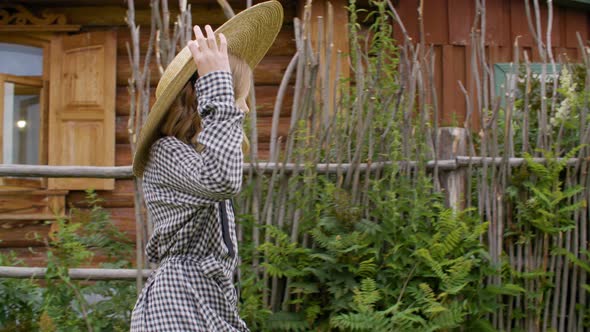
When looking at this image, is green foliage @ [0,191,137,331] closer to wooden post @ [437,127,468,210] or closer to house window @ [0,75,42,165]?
wooden post @ [437,127,468,210]

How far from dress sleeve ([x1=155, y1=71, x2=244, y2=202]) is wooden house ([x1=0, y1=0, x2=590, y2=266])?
452 centimetres

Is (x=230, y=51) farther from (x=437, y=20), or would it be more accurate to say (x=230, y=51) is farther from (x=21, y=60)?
(x=21, y=60)

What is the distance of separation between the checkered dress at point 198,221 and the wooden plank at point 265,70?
4.56 metres

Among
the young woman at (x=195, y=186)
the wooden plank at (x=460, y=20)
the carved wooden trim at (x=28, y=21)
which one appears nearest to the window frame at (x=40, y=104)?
the carved wooden trim at (x=28, y=21)

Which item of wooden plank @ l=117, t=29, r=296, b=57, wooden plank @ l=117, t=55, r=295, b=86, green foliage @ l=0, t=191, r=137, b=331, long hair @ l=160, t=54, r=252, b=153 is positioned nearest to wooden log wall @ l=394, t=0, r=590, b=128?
wooden plank @ l=117, t=29, r=296, b=57

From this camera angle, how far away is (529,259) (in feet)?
11.7

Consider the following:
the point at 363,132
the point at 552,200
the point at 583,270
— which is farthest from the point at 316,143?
the point at 583,270

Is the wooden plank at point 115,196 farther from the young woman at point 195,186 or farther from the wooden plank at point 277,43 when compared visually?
the young woman at point 195,186

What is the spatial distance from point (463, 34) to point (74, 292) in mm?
4490

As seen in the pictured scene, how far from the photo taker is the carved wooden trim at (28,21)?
6445 millimetres

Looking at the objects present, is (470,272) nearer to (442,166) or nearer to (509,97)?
(442,166)

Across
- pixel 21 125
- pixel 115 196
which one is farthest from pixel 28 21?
pixel 115 196

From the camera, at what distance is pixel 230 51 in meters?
2.12

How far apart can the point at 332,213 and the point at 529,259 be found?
1.02m
